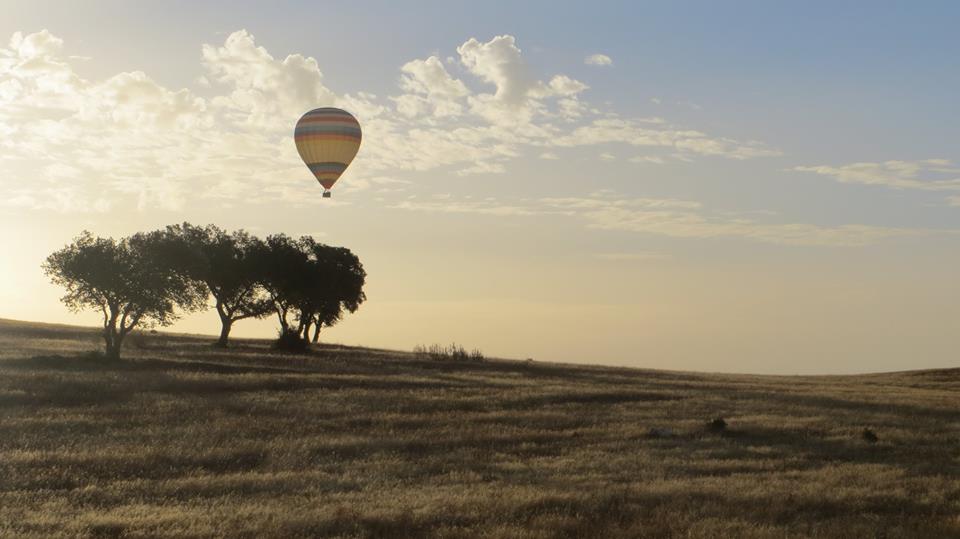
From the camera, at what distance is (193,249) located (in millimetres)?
82750

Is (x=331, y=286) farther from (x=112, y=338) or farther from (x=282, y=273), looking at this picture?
(x=112, y=338)

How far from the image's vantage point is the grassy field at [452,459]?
58.6 feet

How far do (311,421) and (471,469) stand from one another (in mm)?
11204

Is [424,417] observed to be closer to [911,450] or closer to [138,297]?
[911,450]

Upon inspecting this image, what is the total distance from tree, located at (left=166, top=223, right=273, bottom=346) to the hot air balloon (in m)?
25.2

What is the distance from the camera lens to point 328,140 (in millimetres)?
59625

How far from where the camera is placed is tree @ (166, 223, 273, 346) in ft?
270

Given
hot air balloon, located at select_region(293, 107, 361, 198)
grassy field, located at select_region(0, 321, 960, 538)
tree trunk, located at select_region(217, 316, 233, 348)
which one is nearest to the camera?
grassy field, located at select_region(0, 321, 960, 538)

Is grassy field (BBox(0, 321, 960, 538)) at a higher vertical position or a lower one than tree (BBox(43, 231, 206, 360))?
lower

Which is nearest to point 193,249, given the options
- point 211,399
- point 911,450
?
point 211,399

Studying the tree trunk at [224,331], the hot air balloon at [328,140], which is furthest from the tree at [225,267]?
the hot air balloon at [328,140]

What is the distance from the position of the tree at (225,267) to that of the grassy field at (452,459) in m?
29.9

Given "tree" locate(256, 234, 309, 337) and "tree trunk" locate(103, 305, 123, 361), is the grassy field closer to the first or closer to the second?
"tree trunk" locate(103, 305, 123, 361)

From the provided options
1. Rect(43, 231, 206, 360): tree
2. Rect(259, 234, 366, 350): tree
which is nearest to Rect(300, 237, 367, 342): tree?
Rect(259, 234, 366, 350): tree
